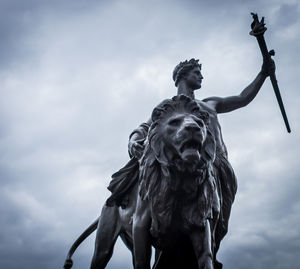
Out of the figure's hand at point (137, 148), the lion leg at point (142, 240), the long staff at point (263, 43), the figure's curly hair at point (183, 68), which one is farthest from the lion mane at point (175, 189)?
the long staff at point (263, 43)

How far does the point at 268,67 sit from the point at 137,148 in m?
2.84

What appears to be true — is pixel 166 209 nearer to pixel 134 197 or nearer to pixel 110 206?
pixel 134 197

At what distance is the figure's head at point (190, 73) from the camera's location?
601 cm

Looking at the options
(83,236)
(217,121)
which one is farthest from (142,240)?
(217,121)

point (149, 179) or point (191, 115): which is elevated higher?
point (191, 115)

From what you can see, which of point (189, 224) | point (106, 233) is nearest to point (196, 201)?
point (189, 224)

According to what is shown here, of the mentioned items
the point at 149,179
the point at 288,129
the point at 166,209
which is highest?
the point at 288,129

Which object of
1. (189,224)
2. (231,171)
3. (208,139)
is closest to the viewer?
(189,224)

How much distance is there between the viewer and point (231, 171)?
5.24m

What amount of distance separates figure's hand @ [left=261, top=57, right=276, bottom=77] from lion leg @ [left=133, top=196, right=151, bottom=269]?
334 centimetres

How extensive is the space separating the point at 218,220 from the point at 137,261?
1199mm

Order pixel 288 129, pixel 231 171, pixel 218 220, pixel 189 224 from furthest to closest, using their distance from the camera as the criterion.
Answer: pixel 288 129 → pixel 231 171 → pixel 218 220 → pixel 189 224

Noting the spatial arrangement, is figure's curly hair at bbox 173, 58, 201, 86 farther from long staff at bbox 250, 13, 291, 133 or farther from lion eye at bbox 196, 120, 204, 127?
lion eye at bbox 196, 120, 204, 127

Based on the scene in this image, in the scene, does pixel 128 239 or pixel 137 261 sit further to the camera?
pixel 128 239
